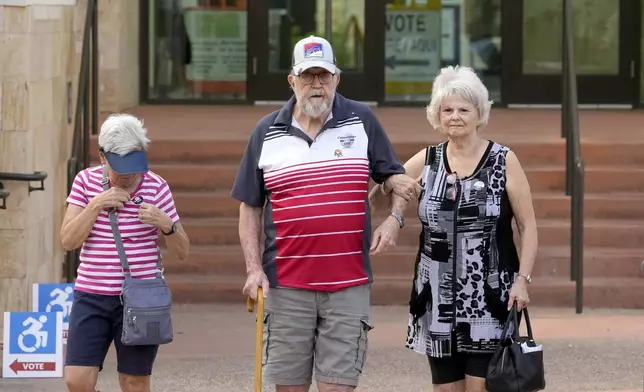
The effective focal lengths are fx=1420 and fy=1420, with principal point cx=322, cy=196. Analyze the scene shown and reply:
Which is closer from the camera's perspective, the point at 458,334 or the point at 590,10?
the point at 458,334

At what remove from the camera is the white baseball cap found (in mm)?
5539

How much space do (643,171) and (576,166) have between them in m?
1.39

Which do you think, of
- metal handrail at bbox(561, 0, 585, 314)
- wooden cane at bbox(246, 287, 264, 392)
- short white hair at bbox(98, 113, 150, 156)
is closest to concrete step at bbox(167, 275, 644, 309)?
metal handrail at bbox(561, 0, 585, 314)

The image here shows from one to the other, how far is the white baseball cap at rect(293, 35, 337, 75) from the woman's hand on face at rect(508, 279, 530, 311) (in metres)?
1.10

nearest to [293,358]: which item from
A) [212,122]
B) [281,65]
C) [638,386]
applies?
[638,386]

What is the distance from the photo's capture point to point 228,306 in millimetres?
9781

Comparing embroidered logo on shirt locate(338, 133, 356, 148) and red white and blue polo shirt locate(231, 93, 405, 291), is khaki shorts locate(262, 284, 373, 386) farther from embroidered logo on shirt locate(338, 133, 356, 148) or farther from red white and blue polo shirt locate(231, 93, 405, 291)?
embroidered logo on shirt locate(338, 133, 356, 148)

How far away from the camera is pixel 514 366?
5.41 m

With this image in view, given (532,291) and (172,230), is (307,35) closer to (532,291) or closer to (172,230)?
(532,291)

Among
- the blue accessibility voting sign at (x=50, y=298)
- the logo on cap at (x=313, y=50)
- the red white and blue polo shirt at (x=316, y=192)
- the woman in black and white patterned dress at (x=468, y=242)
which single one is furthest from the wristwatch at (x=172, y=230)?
the blue accessibility voting sign at (x=50, y=298)

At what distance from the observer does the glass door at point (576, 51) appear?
583 inches

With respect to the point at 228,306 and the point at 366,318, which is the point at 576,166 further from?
the point at 366,318

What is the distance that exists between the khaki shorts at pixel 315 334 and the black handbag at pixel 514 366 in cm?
55

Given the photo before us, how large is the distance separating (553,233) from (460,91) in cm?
472
